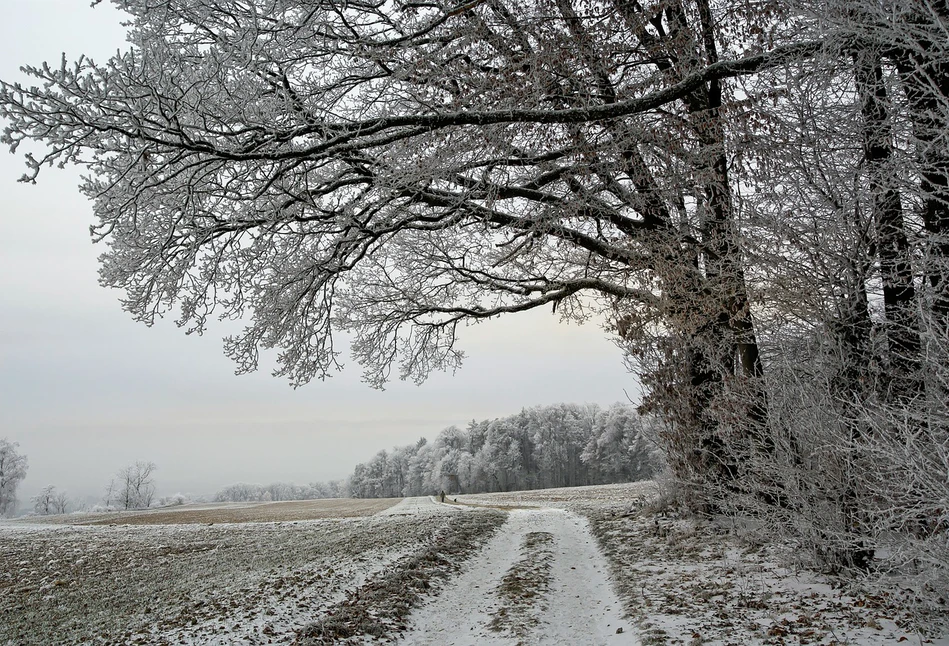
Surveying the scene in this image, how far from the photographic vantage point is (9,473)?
52.7 m

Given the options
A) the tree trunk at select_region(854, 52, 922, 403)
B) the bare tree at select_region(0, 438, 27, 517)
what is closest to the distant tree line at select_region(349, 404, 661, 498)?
the bare tree at select_region(0, 438, 27, 517)

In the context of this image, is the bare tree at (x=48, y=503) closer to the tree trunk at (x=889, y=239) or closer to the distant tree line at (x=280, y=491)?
the distant tree line at (x=280, y=491)

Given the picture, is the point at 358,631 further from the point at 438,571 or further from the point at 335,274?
the point at 335,274

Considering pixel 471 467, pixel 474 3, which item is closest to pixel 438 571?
pixel 474 3

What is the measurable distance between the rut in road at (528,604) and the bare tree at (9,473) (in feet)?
204

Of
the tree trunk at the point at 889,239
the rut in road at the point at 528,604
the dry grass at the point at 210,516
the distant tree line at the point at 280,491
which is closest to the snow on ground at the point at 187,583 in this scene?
the rut in road at the point at 528,604

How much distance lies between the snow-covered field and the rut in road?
0.10ft

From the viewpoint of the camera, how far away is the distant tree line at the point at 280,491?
96062 mm

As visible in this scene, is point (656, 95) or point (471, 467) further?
point (471, 467)

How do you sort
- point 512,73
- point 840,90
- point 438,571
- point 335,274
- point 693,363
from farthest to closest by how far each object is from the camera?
point 693,363 → point 335,274 → point 438,571 → point 512,73 → point 840,90

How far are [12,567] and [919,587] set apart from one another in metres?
15.5

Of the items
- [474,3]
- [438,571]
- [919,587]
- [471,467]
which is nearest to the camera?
[919,587]

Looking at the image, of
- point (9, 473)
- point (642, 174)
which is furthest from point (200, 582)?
point (9, 473)

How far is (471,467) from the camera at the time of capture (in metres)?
69.8
